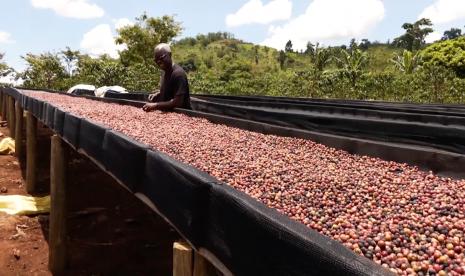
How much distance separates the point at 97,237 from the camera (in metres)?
5.64

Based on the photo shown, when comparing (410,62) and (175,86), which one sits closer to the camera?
(175,86)

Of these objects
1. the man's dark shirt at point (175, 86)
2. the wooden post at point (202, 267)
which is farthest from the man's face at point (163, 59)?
the wooden post at point (202, 267)

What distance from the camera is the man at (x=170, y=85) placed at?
18.5 feet

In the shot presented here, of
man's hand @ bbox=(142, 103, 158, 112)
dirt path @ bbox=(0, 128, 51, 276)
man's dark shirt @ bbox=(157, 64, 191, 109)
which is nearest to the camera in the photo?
dirt path @ bbox=(0, 128, 51, 276)

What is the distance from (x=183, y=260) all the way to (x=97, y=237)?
412 cm

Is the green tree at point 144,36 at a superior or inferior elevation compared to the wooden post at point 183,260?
superior

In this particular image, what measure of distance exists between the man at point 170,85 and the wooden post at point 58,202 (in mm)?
1197

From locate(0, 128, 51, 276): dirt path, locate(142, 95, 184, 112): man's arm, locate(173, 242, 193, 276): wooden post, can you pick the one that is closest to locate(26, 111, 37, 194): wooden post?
locate(0, 128, 51, 276): dirt path

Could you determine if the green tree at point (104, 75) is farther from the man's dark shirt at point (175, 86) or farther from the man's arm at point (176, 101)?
the man's arm at point (176, 101)

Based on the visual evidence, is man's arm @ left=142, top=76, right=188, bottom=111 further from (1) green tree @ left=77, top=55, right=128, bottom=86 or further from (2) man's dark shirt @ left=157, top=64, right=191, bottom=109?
(1) green tree @ left=77, top=55, right=128, bottom=86

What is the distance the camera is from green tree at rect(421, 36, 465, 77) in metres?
24.9

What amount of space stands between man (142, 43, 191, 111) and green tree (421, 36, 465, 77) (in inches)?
850

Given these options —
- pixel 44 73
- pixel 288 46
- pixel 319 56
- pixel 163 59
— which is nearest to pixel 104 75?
pixel 44 73

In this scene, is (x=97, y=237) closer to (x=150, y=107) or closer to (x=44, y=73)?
(x=150, y=107)
